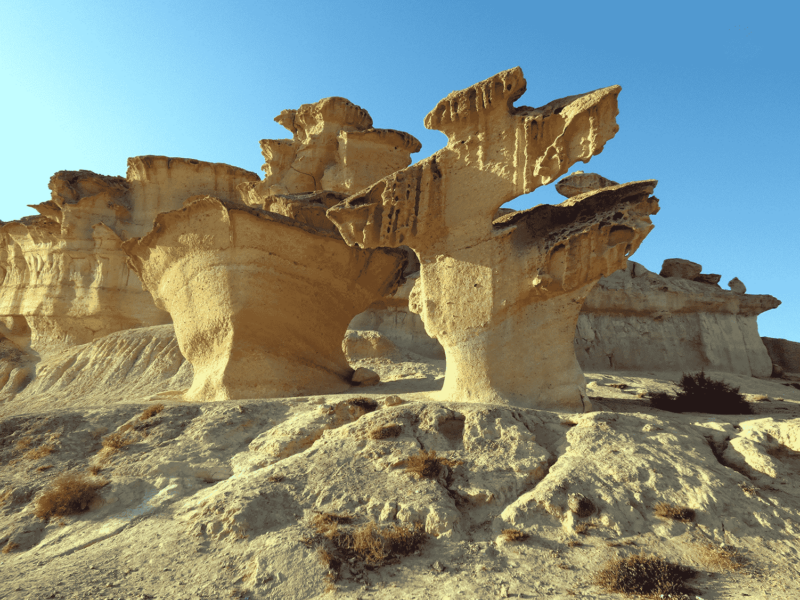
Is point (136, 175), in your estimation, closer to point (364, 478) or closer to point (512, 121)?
point (512, 121)

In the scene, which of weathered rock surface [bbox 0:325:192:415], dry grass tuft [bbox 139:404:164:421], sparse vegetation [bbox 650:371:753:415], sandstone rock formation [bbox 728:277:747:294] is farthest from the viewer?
sandstone rock formation [bbox 728:277:747:294]

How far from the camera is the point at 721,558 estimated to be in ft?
13.6

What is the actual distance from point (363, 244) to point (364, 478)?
4.49m

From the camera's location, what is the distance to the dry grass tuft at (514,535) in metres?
4.48

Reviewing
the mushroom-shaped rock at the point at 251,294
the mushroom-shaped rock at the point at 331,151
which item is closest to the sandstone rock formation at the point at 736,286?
the mushroom-shaped rock at the point at 331,151

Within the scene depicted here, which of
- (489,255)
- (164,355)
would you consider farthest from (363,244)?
(164,355)

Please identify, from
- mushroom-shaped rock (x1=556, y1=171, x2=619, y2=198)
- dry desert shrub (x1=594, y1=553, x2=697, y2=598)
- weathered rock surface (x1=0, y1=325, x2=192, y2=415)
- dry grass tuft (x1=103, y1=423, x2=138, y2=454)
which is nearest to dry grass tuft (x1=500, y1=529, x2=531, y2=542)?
dry desert shrub (x1=594, y1=553, x2=697, y2=598)

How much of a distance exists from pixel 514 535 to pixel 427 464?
1.22m

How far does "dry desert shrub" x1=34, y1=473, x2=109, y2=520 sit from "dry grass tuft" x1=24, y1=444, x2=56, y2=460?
109cm

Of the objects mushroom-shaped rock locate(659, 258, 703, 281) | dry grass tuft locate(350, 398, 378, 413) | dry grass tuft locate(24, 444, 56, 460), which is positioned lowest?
dry grass tuft locate(24, 444, 56, 460)

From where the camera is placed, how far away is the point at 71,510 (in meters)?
5.27

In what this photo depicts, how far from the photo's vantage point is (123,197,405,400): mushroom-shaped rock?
9.82 meters

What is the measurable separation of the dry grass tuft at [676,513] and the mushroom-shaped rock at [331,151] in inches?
660

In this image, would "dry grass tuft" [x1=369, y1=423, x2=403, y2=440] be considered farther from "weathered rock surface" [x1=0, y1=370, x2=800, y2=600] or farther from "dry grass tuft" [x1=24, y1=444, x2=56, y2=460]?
"dry grass tuft" [x1=24, y1=444, x2=56, y2=460]
